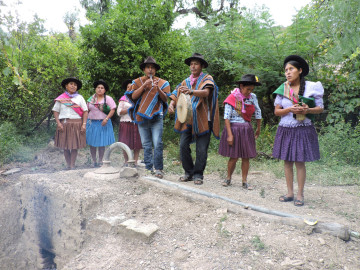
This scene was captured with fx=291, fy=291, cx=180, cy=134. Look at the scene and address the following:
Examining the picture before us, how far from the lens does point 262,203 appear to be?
3.58m

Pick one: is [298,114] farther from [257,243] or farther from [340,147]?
[340,147]

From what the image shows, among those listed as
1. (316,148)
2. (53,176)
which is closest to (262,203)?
(316,148)

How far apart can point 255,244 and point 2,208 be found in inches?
170

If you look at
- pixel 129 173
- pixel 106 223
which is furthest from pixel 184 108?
pixel 106 223

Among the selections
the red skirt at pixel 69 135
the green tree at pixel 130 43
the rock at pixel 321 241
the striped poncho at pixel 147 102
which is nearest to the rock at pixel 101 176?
the striped poncho at pixel 147 102

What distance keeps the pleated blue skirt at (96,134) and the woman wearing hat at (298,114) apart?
365cm

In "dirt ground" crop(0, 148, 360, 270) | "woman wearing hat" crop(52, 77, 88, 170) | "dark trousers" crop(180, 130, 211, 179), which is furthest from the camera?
"woman wearing hat" crop(52, 77, 88, 170)

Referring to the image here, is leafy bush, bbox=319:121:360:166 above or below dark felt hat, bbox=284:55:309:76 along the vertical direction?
below

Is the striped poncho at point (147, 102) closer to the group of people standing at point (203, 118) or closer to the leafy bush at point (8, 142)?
the group of people standing at point (203, 118)

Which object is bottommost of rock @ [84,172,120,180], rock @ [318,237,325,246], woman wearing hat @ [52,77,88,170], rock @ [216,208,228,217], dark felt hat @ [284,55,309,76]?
rock @ [318,237,325,246]

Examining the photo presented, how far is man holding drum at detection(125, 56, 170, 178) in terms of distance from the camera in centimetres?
461

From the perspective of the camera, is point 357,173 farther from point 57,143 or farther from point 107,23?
point 107,23

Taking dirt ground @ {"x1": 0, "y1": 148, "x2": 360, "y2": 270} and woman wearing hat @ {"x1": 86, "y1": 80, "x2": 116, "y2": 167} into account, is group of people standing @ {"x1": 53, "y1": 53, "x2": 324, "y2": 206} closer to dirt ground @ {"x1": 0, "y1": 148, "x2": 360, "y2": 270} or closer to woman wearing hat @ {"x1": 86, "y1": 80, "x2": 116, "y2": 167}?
woman wearing hat @ {"x1": 86, "y1": 80, "x2": 116, "y2": 167}

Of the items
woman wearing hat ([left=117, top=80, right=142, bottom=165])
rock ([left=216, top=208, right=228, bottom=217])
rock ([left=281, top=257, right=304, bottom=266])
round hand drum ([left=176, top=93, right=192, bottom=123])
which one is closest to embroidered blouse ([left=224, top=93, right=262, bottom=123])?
round hand drum ([left=176, top=93, right=192, bottom=123])
